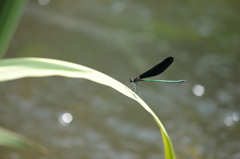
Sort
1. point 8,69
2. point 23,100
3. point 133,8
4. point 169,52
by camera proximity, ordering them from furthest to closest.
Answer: point 133,8 → point 169,52 → point 23,100 → point 8,69

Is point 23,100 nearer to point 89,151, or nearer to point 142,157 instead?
point 89,151

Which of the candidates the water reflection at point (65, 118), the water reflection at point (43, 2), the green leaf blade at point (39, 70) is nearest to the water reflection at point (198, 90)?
the water reflection at point (65, 118)

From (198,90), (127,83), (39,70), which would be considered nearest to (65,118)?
(127,83)

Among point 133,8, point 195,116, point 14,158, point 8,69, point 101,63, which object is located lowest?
point 8,69

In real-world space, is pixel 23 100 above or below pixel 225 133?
above

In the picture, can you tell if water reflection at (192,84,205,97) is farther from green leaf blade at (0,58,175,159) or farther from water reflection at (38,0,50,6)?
Answer: green leaf blade at (0,58,175,159)

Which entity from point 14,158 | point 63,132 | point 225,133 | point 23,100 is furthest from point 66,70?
point 225,133

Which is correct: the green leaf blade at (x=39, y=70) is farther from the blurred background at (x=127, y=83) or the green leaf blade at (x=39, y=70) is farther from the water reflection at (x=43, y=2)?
the water reflection at (x=43, y=2)

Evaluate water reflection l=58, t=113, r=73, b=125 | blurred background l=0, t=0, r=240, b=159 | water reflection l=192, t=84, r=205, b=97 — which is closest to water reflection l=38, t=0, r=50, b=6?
blurred background l=0, t=0, r=240, b=159

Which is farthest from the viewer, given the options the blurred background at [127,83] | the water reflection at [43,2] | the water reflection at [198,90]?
the water reflection at [43,2]
